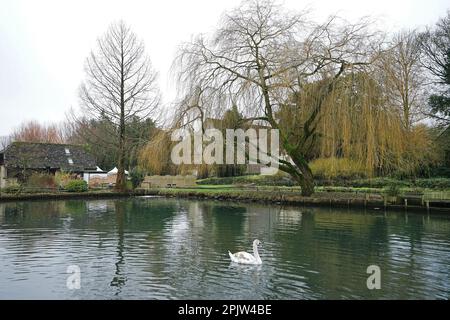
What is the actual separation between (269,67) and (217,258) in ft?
51.6

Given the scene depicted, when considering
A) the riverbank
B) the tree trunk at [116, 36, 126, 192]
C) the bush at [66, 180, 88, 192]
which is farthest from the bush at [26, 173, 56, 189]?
the tree trunk at [116, 36, 126, 192]

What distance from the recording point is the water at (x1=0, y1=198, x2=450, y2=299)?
6820 mm

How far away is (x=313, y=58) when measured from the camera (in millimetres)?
21875

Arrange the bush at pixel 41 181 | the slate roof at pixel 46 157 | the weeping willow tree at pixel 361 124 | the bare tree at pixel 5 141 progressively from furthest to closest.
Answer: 1. the bare tree at pixel 5 141
2. the slate roof at pixel 46 157
3. the bush at pixel 41 181
4. the weeping willow tree at pixel 361 124

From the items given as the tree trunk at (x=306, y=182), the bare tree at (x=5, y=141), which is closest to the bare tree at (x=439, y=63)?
the tree trunk at (x=306, y=182)

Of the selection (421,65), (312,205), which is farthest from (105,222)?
(421,65)

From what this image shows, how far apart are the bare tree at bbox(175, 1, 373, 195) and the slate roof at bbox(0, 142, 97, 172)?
1617cm

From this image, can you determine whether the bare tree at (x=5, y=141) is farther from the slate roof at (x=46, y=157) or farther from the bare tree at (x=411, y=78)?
the bare tree at (x=411, y=78)

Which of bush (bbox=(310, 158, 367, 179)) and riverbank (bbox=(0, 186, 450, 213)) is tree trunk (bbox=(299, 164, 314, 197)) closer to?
riverbank (bbox=(0, 186, 450, 213))

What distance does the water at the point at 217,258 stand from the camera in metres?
6.82

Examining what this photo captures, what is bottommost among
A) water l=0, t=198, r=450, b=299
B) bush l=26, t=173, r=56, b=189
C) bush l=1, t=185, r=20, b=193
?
water l=0, t=198, r=450, b=299

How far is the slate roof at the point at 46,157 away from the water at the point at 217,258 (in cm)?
1987

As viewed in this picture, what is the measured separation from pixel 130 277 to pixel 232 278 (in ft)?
5.84
